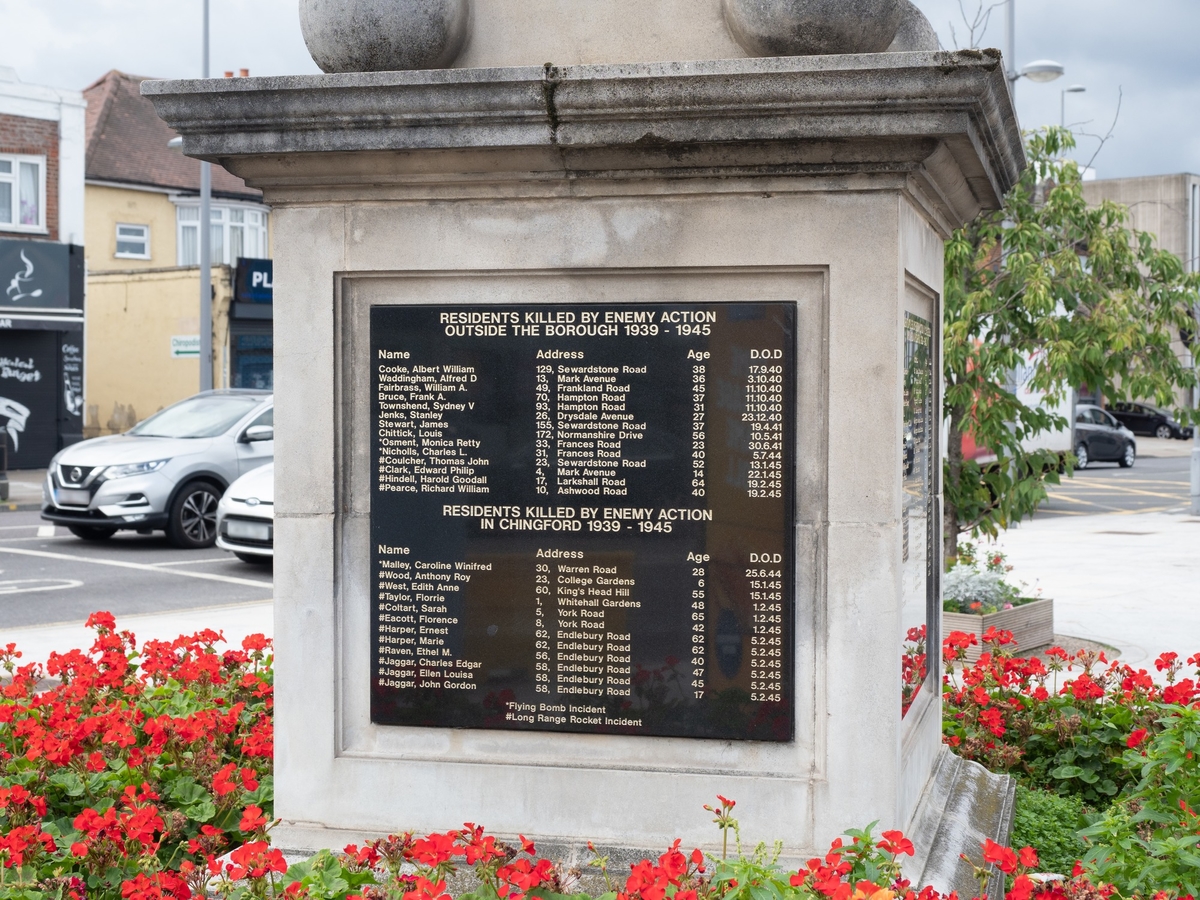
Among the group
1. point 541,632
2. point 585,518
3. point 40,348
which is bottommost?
point 541,632

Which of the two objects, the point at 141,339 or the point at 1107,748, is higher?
the point at 141,339

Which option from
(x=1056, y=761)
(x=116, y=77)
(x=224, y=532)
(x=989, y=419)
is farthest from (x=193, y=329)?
(x=1056, y=761)

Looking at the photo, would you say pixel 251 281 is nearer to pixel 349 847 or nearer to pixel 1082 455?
pixel 1082 455

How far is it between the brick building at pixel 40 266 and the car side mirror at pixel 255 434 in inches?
526

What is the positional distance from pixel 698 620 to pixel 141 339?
3068cm

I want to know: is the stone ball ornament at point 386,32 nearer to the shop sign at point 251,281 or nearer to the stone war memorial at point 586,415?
the stone war memorial at point 586,415

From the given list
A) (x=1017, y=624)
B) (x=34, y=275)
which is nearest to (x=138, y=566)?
(x=1017, y=624)

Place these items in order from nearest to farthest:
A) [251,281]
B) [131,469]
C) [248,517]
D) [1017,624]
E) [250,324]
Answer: [1017,624] < [248,517] < [131,469] < [251,281] < [250,324]

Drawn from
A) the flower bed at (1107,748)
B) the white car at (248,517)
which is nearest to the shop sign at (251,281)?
the white car at (248,517)

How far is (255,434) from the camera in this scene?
15336 mm

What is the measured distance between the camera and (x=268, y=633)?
9703 millimetres

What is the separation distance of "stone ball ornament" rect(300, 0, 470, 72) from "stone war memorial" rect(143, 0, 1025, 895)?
0.01 m

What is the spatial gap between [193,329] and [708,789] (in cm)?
2980

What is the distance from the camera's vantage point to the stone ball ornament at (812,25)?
3381mm
